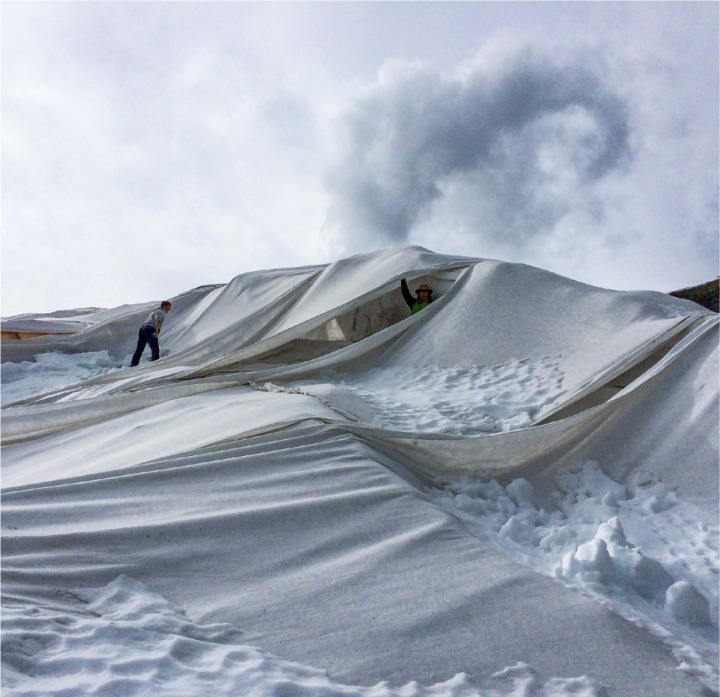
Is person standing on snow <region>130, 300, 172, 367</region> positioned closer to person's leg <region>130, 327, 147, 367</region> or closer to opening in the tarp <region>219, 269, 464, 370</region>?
person's leg <region>130, 327, 147, 367</region>

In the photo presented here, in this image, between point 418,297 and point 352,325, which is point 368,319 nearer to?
point 352,325

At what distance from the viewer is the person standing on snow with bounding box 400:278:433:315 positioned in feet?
15.7

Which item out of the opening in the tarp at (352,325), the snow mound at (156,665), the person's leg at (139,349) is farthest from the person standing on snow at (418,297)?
the snow mound at (156,665)

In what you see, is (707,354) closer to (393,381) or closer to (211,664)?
(393,381)

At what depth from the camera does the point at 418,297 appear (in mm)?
4816

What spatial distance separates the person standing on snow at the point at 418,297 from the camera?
4.77 meters

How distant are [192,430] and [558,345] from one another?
78.4 inches

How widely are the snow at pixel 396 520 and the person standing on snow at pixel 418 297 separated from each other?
0.74m

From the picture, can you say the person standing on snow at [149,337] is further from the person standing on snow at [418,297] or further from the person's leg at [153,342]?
the person standing on snow at [418,297]

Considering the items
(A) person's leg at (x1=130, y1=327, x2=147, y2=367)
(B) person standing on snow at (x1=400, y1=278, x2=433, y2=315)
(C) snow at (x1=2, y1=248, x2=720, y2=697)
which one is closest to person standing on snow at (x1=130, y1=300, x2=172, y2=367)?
(A) person's leg at (x1=130, y1=327, x2=147, y2=367)

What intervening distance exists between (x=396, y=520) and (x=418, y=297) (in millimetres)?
3101

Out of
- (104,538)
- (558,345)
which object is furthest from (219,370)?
(104,538)

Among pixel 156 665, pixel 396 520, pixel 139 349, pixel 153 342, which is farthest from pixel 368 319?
pixel 156 665

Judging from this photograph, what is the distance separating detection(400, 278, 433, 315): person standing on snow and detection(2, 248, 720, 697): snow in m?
0.74
